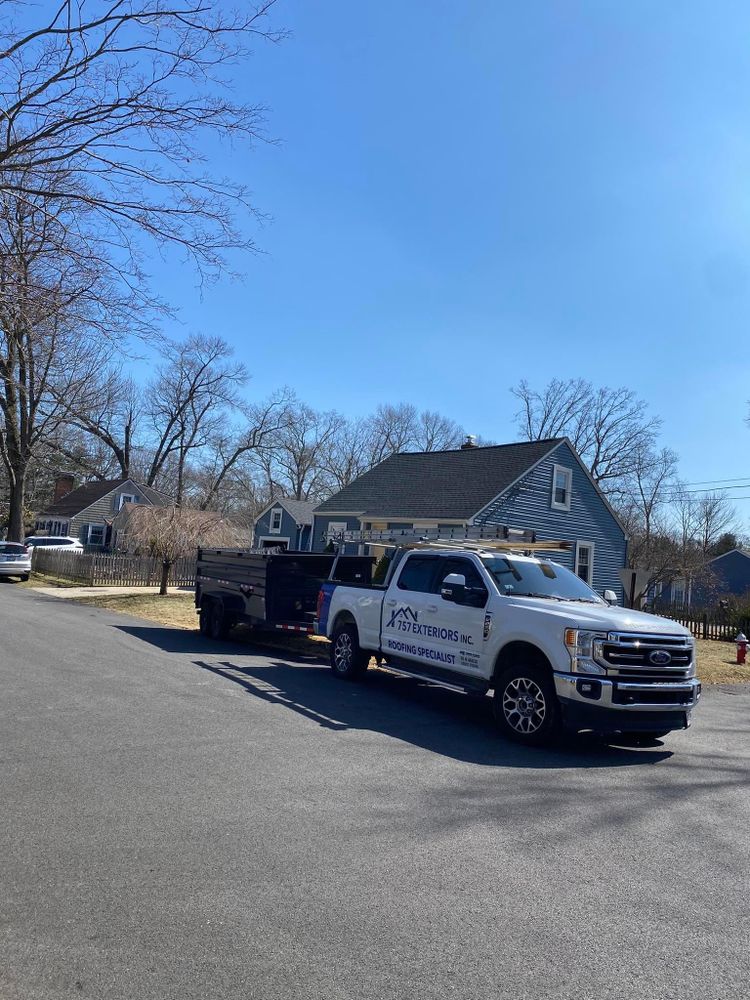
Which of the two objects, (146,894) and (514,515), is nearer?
(146,894)

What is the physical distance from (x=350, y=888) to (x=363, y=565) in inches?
397

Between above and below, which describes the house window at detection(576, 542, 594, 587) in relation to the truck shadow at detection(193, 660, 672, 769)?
above

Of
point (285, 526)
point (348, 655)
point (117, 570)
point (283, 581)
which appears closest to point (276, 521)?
point (285, 526)

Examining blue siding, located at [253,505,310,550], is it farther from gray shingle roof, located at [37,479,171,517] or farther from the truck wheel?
the truck wheel

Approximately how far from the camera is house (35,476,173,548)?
59750 millimetres

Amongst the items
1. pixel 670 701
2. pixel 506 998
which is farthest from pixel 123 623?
pixel 506 998

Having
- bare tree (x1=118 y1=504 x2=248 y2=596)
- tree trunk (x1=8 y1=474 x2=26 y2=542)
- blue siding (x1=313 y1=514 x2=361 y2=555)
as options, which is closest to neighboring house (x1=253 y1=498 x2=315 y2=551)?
blue siding (x1=313 y1=514 x2=361 y2=555)

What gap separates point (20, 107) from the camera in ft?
27.2

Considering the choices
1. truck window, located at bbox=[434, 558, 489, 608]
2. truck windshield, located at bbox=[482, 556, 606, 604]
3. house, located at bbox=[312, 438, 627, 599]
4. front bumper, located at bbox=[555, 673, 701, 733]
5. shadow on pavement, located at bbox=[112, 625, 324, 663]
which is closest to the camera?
front bumper, located at bbox=[555, 673, 701, 733]

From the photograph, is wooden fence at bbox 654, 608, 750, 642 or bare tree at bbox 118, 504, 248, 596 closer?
wooden fence at bbox 654, 608, 750, 642

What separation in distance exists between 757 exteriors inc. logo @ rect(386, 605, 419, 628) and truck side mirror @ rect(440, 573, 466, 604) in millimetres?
859

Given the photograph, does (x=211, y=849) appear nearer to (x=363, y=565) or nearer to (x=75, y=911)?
(x=75, y=911)

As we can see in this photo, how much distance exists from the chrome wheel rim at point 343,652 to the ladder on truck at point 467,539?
4.86 ft

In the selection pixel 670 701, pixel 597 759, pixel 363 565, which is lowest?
pixel 597 759
